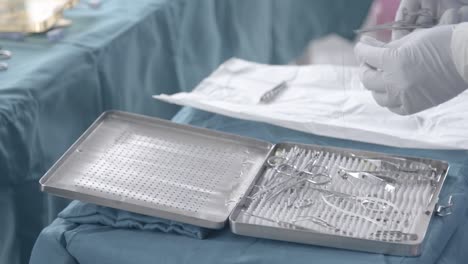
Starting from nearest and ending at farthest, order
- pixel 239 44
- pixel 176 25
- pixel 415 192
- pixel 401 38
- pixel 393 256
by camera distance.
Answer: pixel 393 256 < pixel 415 192 < pixel 401 38 < pixel 176 25 < pixel 239 44

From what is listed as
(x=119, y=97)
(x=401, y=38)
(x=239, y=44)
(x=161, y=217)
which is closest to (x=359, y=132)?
(x=401, y=38)

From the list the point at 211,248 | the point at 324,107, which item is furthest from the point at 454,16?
the point at 211,248

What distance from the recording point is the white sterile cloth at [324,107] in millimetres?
1205

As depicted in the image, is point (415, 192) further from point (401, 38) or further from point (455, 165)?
point (401, 38)

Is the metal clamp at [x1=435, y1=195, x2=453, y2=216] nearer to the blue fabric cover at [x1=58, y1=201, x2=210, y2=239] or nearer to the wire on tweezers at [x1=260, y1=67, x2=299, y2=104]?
the blue fabric cover at [x1=58, y1=201, x2=210, y2=239]

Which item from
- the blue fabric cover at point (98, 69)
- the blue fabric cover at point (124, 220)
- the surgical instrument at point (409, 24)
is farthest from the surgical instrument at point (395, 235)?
the blue fabric cover at point (98, 69)

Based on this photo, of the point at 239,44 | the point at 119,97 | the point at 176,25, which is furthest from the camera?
the point at 239,44

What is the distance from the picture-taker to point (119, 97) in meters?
1.52

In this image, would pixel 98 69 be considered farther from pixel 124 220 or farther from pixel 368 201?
pixel 368 201

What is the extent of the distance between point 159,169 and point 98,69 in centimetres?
44

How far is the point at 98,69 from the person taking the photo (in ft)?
4.81

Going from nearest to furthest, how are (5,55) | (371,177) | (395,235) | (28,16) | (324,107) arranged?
(395,235) → (371,177) → (324,107) → (5,55) → (28,16)

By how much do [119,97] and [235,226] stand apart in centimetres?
65

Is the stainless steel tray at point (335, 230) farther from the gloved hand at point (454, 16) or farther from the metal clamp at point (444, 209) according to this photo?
the gloved hand at point (454, 16)
